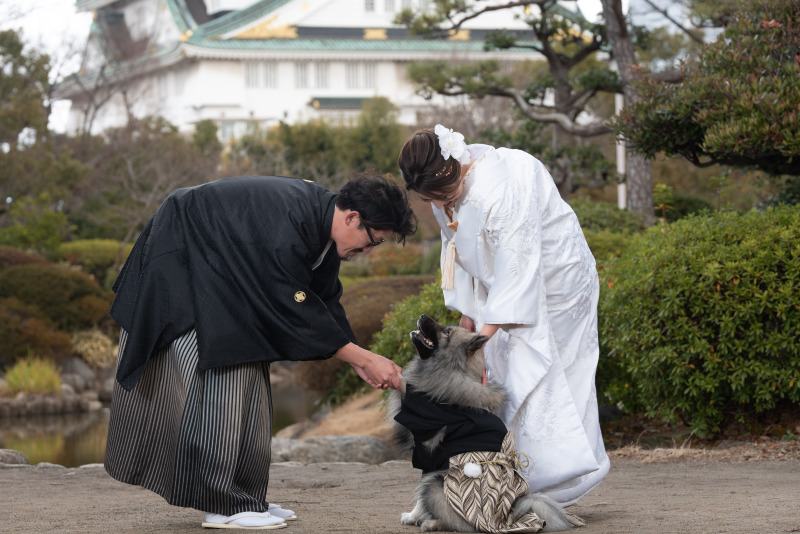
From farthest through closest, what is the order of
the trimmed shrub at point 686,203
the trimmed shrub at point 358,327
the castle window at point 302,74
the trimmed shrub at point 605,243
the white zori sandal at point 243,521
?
1. the castle window at point 302,74
2. the trimmed shrub at point 686,203
3. the trimmed shrub at point 358,327
4. the trimmed shrub at point 605,243
5. the white zori sandal at point 243,521

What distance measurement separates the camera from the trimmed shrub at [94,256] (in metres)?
19.2

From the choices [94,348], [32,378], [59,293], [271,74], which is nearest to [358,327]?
[32,378]

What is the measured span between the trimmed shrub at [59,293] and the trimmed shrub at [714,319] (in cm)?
1124

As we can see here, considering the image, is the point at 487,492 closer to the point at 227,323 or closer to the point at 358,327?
the point at 227,323

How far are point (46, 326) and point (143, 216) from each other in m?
6.55

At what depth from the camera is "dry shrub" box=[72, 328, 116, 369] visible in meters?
15.3

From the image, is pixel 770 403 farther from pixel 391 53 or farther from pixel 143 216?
pixel 391 53

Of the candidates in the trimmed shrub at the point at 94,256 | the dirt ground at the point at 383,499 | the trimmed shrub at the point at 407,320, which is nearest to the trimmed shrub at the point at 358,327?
the trimmed shrub at the point at 407,320

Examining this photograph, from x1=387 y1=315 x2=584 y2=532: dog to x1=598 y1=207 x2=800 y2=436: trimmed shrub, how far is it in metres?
2.68

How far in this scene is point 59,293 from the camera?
1527 centimetres

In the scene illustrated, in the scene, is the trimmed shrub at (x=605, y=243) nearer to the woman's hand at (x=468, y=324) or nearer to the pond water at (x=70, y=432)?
the pond water at (x=70, y=432)

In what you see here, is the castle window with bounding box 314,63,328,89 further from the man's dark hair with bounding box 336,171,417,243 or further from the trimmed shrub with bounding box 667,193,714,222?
the man's dark hair with bounding box 336,171,417,243

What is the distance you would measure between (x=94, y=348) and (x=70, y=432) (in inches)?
156

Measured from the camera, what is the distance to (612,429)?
297 inches
